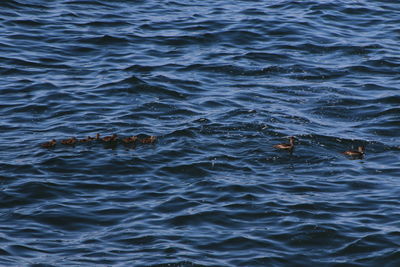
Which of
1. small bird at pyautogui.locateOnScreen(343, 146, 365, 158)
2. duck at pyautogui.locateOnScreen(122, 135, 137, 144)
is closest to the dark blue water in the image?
small bird at pyautogui.locateOnScreen(343, 146, 365, 158)

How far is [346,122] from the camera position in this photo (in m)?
20.0

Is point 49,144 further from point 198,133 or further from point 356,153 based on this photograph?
point 356,153

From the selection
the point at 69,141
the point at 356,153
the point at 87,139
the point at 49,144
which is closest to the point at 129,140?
the point at 87,139

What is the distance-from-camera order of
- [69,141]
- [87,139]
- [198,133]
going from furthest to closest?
1. [198,133]
2. [87,139]
3. [69,141]

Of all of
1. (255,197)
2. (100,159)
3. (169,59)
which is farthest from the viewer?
(169,59)

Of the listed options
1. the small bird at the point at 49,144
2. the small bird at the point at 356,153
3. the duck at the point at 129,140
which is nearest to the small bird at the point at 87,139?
the small bird at the point at 49,144

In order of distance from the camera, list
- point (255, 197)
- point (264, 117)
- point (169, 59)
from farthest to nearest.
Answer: point (169, 59)
point (264, 117)
point (255, 197)

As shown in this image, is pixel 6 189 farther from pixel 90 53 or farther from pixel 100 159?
pixel 90 53

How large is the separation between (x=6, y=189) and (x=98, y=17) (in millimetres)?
13084

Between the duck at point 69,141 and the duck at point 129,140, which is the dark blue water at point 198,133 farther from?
the duck at point 129,140

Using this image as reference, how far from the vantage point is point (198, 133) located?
18844 millimetres

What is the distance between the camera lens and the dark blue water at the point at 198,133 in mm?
14234

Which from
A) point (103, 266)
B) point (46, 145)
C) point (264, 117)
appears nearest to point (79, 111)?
point (46, 145)

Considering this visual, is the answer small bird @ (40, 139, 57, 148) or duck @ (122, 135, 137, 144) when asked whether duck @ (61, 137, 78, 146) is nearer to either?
small bird @ (40, 139, 57, 148)
